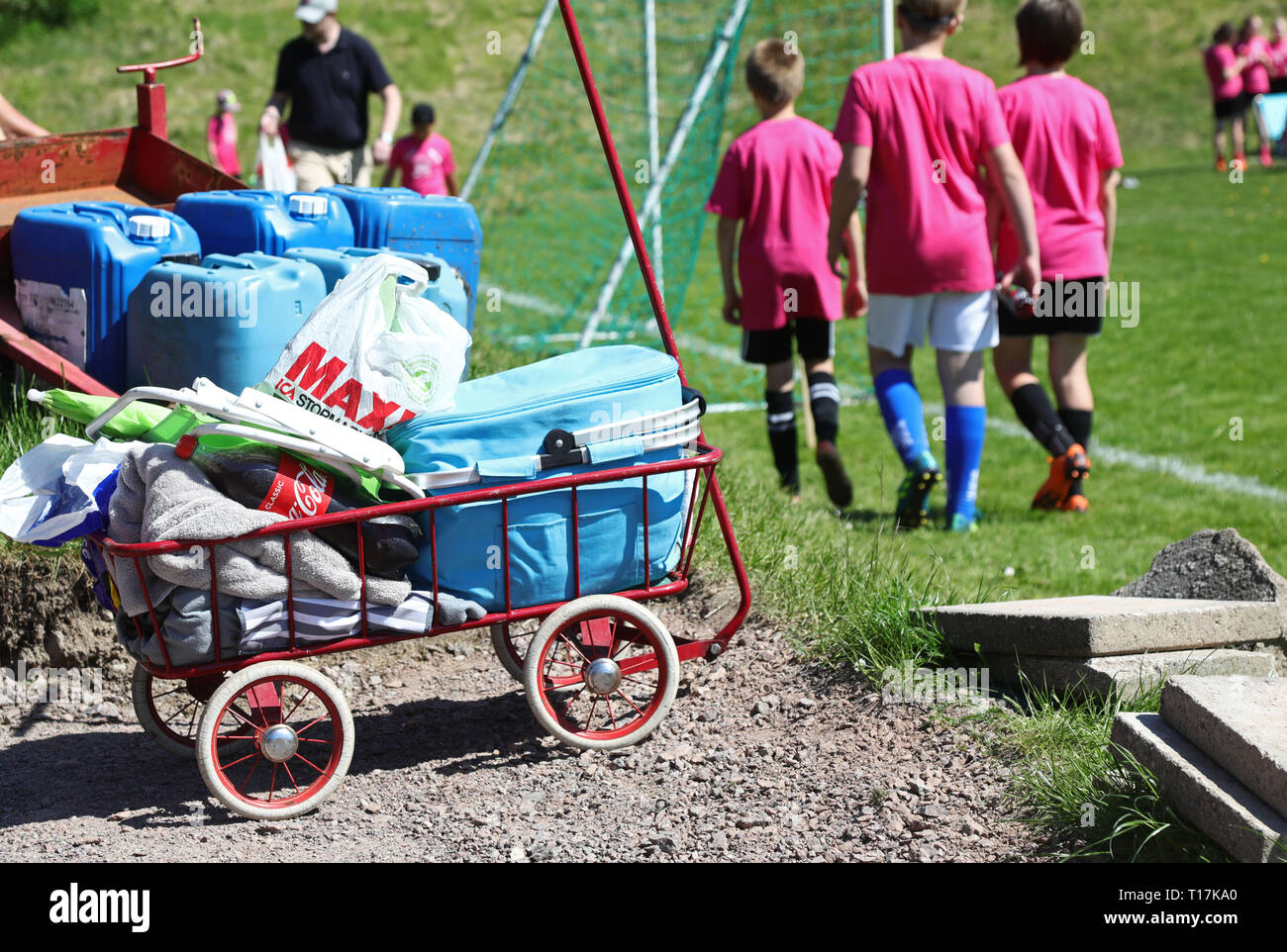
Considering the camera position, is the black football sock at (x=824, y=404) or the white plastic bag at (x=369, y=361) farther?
the black football sock at (x=824, y=404)

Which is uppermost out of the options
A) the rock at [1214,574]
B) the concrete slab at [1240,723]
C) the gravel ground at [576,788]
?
the concrete slab at [1240,723]

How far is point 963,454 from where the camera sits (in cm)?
582

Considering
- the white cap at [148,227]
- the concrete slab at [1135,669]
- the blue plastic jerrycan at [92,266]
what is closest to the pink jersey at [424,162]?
the blue plastic jerrycan at [92,266]

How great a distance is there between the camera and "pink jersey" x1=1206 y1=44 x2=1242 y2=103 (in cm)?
1870

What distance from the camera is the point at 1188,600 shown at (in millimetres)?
3596

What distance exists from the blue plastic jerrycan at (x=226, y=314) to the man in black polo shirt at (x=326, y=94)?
4042 mm

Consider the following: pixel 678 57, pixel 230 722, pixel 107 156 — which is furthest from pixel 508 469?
pixel 678 57

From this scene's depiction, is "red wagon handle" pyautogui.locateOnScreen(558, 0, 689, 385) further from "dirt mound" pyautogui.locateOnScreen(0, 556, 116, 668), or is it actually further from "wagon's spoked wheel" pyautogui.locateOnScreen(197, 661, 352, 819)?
"dirt mound" pyautogui.locateOnScreen(0, 556, 116, 668)

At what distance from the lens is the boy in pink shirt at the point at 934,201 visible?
5.63 metres

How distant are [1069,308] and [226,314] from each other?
3.58 meters

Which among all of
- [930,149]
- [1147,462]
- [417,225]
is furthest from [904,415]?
[417,225]

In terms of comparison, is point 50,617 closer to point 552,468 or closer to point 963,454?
point 552,468

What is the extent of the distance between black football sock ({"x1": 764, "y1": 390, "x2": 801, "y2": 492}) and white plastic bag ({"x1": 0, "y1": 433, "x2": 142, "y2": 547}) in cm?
368
